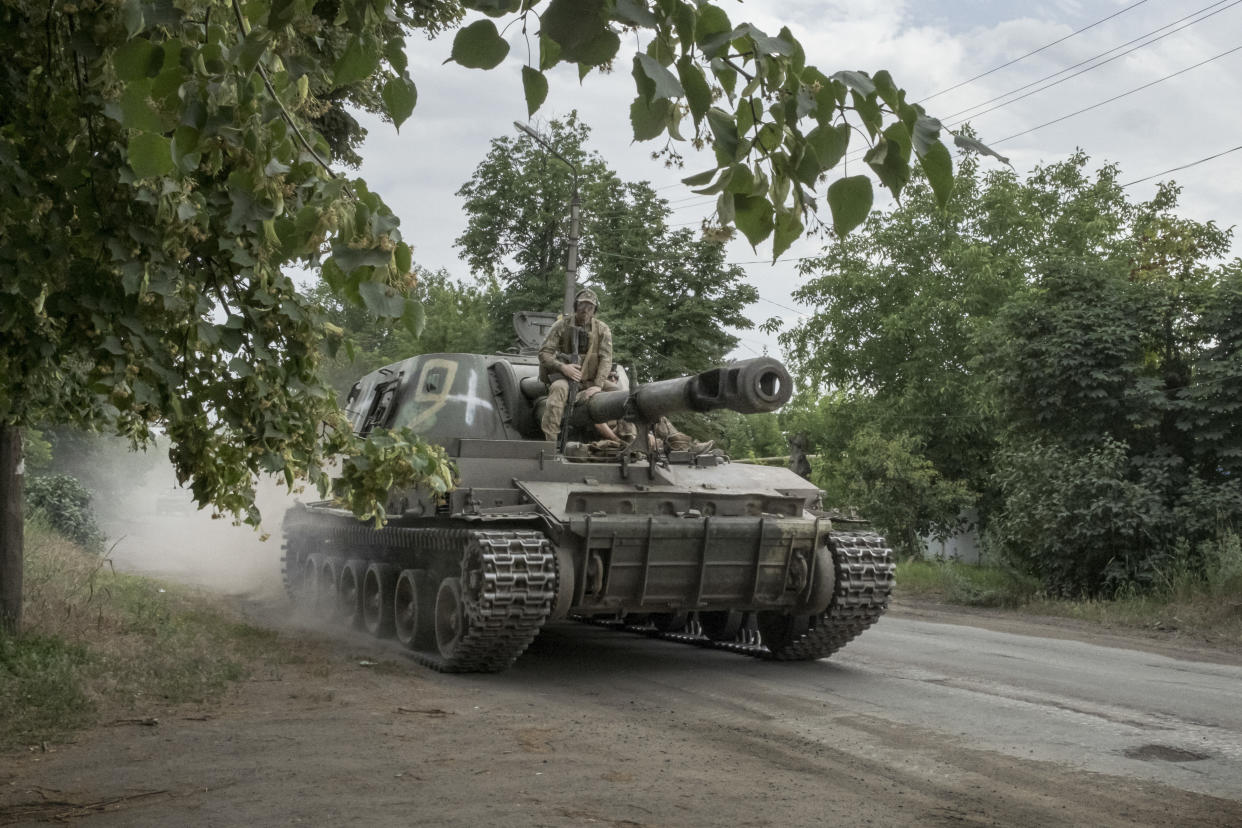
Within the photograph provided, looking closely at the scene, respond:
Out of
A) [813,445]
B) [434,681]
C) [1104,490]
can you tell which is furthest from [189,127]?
[813,445]

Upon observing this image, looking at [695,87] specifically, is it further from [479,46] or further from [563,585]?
[563,585]

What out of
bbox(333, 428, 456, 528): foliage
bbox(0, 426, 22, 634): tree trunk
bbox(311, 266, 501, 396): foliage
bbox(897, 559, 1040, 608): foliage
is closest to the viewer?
bbox(333, 428, 456, 528): foliage

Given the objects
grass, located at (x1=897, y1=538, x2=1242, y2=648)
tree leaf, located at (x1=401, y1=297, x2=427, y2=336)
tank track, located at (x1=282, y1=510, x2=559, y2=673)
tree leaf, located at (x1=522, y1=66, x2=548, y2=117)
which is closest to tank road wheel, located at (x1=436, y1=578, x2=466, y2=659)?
tank track, located at (x1=282, y1=510, x2=559, y2=673)

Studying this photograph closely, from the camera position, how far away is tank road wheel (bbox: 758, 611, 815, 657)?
33.1 ft

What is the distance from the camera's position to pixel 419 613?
405 inches

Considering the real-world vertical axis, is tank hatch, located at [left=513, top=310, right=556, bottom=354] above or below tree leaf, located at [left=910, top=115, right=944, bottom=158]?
above

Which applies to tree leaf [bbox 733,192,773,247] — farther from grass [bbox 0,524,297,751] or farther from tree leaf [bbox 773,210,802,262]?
grass [bbox 0,524,297,751]

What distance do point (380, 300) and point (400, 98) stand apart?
55cm

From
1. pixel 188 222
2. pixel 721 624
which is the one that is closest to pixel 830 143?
pixel 188 222

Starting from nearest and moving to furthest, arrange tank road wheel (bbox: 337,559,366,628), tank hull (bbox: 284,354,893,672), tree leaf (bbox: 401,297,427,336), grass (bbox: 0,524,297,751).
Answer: tree leaf (bbox: 401,297,427,336) < grass (bbox: 0,524,297,751) < tank hull (bbox: 284,354,893,672) < tank road wheel (bbox: 337,559,366,628)

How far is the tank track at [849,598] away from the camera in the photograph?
967 cm

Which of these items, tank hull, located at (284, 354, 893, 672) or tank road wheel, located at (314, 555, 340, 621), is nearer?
tank hull, located at (284, 354, 893, 672)

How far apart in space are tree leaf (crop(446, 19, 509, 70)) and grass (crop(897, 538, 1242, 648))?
12.4 m

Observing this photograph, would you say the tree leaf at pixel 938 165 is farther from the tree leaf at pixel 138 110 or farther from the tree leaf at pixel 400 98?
the tree leaf at pixel 138 110
